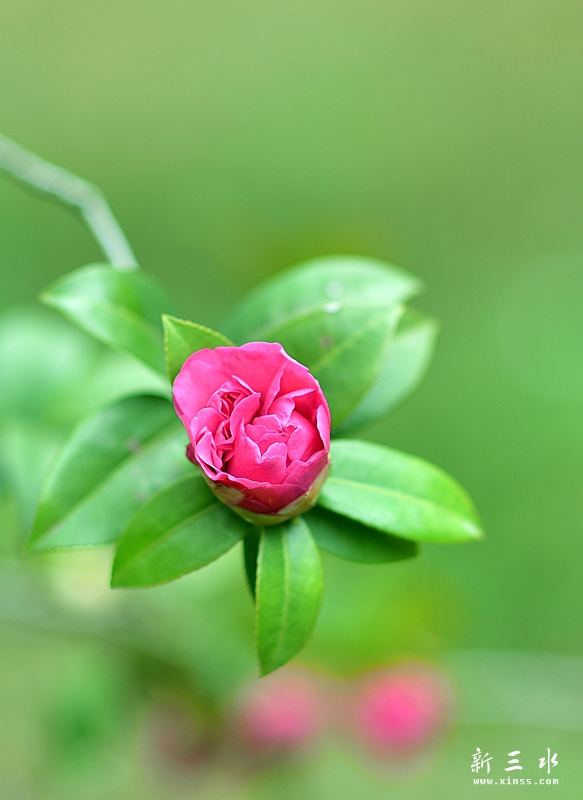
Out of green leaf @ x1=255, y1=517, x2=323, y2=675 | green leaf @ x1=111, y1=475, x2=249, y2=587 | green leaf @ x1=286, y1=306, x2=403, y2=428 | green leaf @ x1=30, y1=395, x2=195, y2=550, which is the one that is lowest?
green leaf @ x1=255, y1=517, x2=323, y2=675

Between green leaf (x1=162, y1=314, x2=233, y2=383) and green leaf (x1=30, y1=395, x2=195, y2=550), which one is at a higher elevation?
green leaf (x1=162, y1=314, x2=233, y2=383)

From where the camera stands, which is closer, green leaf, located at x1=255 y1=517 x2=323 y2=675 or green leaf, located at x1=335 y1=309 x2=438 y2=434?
green leaf, located at x1=255 y1=517 x2=323 y2=675

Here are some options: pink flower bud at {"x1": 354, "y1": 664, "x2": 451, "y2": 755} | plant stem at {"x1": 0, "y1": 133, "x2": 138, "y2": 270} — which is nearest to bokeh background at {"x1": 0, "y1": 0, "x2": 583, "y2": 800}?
pink flower bud at {"x1": 354, "y1": 664, "x2": 451, "y2": 755}

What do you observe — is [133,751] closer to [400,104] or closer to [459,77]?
[400,104]

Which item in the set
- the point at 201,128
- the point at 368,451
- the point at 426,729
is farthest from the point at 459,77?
the point at 368,451

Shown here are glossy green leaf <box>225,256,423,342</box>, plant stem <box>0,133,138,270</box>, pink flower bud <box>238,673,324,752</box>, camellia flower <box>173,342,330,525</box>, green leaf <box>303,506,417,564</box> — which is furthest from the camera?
pink flower bud <box>238,673,324,752</box>

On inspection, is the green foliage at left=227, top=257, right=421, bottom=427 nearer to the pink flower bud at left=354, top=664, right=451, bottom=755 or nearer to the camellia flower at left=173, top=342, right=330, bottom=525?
the camellia flower at left=173, top=342, right=330, bottom=525

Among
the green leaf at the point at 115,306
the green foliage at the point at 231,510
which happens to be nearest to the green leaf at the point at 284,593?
the green foliage at the point at 231,510
